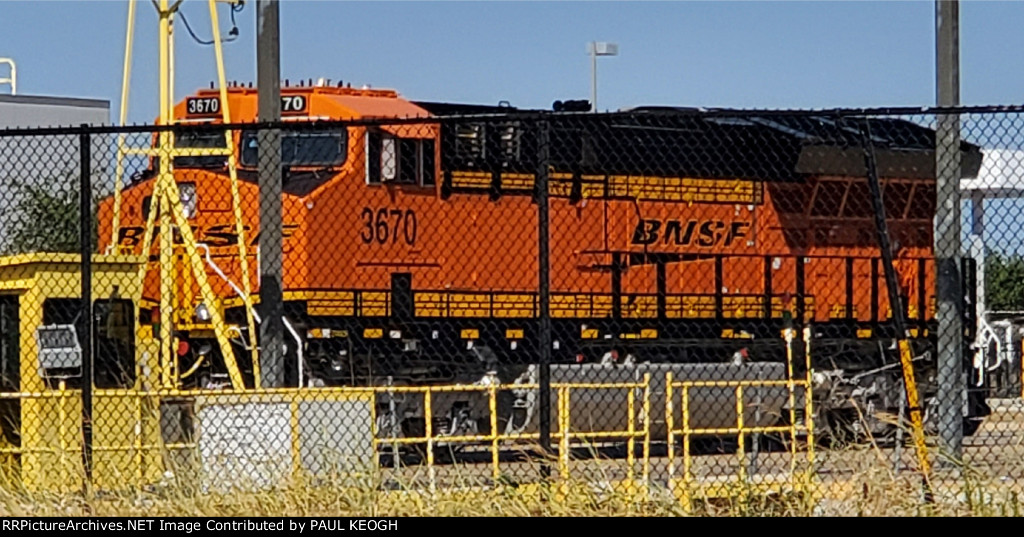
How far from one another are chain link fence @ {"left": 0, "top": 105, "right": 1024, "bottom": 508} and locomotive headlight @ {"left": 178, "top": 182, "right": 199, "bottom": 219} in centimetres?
3

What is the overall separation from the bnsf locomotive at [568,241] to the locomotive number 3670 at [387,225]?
2cm

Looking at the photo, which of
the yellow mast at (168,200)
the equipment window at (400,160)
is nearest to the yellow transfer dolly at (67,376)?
the yellow mast at (168,200)

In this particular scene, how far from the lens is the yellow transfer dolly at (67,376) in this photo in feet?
34.1

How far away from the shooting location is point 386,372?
16.4m

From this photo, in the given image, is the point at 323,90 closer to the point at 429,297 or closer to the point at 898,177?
the point at 429,297

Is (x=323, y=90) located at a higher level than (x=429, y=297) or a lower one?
higher

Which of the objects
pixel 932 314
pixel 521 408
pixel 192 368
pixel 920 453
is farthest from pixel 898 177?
pixel 920 453

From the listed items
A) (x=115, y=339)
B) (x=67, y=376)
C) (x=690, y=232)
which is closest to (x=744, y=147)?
(x=690, y=232)

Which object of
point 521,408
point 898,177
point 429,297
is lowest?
point 521,408

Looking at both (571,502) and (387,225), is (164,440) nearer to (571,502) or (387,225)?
(571,502)

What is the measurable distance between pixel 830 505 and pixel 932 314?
11.4 m

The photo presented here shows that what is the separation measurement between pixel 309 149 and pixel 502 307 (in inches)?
104

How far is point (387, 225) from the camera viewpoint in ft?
54.2

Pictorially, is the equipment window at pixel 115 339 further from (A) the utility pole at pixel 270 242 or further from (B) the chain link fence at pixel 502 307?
(A) the utility pole at pixel 270 242
